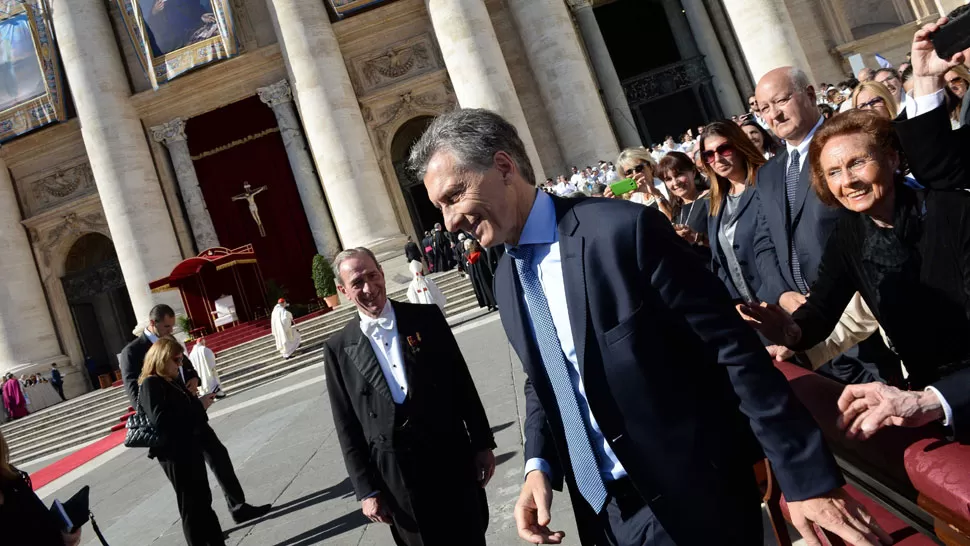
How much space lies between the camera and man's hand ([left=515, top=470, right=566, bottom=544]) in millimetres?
1752

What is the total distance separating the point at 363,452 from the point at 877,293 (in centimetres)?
190

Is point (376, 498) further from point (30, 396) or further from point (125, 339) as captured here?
point (125, 339)

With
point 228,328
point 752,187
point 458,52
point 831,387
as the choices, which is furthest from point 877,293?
point 228,328

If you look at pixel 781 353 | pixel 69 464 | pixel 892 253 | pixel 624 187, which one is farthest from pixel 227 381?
pixel 892 253

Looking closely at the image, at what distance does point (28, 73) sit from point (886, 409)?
25.3 m

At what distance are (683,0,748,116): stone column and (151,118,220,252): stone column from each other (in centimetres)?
1666

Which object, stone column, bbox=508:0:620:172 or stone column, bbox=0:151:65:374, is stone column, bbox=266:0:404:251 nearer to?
stone column, bbox=508:0:620:172

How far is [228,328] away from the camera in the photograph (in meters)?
20.0

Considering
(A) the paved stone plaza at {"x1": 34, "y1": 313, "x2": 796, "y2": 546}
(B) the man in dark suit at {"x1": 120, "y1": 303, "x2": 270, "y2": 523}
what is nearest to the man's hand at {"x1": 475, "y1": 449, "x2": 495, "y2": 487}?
(A) the paved stone plaza at {"x1": 34, "y1": 313, "x2": 796, "y2": 546}

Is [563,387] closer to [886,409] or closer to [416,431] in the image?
[886,409]

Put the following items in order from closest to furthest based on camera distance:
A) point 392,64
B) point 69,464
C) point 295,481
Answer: point 295,481 → point 69,464 → point 392,64

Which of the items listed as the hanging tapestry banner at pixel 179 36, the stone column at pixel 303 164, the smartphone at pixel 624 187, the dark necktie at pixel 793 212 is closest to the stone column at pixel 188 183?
the hanging tapestry banner at pixel 179 36

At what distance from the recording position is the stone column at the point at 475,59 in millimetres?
18391

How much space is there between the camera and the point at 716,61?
22469 millimetres
